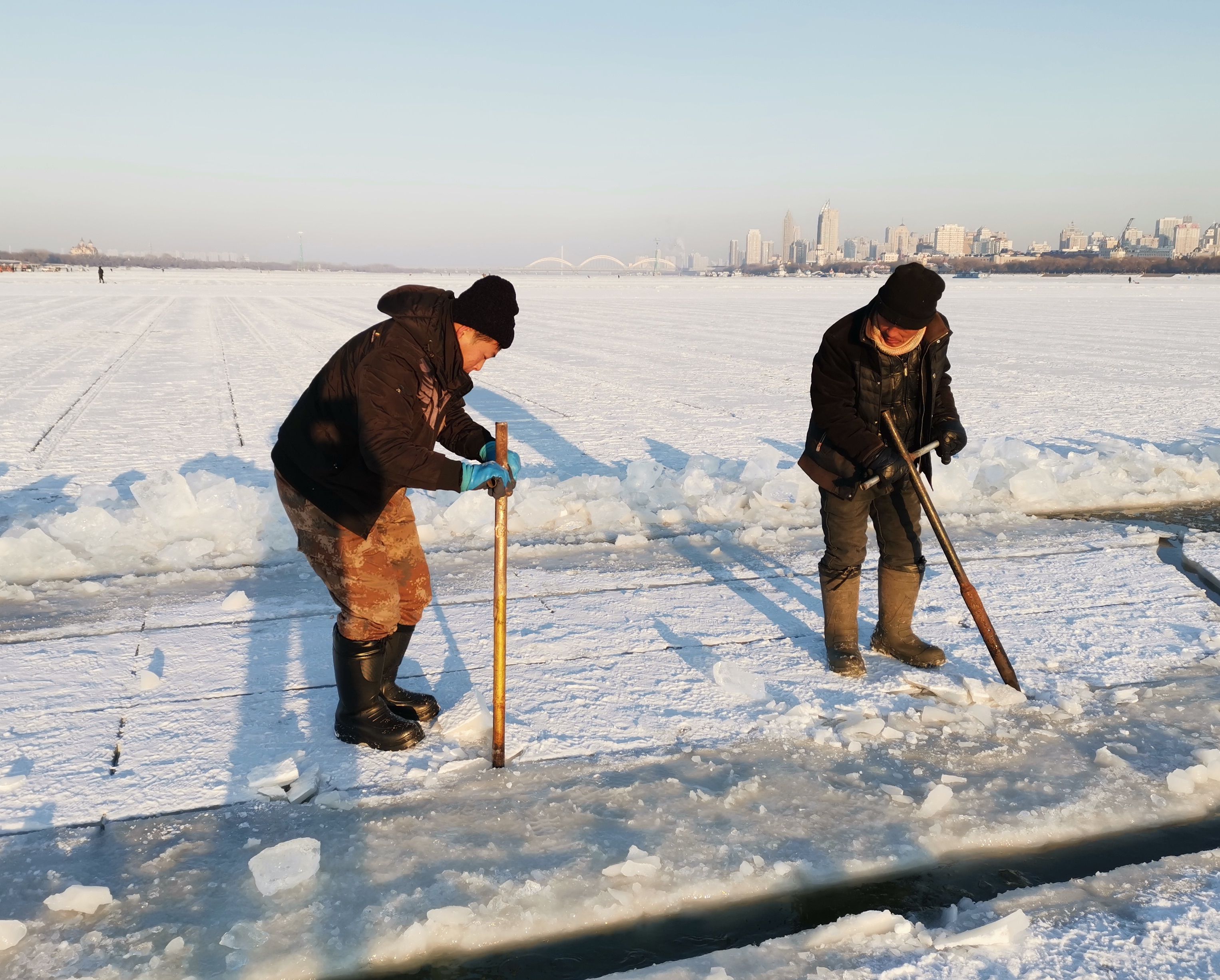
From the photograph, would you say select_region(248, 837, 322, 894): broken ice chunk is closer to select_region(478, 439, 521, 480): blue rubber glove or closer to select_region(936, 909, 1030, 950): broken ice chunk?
select_region(478, 439, 521, 480): blue rubber glove

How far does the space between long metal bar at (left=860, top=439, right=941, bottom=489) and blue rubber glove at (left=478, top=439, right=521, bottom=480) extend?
1262mm

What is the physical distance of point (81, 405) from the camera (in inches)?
432

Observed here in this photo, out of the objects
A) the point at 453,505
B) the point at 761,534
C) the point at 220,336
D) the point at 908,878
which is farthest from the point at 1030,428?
the point at 220,336

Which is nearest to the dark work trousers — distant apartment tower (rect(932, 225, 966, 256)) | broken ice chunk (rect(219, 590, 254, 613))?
broken ice chunk (rect(219, 590, 254, 613))

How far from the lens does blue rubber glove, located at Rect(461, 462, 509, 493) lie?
2.94 meters

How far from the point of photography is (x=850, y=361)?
3.73 meters

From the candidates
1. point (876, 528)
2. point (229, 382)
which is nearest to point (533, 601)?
point (876, 528)

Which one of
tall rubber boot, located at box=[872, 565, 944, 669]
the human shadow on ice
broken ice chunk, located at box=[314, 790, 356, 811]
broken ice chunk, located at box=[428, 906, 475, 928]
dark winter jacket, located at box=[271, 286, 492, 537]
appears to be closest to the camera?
broken ice chunk, located at box=[428, 906, 475, 928]

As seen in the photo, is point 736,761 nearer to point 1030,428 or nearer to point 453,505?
point 453,505

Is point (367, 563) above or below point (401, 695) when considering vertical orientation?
above

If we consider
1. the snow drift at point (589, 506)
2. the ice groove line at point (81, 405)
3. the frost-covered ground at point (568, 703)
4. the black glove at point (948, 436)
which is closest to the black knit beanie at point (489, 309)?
the frost-covered ground at point (568, 703)

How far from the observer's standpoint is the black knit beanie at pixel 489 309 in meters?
2.96

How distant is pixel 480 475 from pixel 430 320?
484 millimetres

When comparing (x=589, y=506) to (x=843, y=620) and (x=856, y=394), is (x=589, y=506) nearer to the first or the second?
(x=843, y=620)
